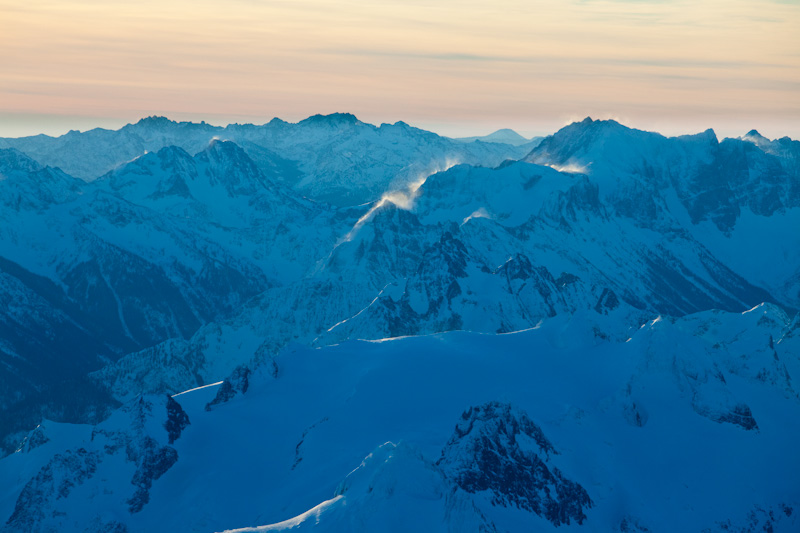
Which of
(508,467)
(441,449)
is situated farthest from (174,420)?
(508,467)

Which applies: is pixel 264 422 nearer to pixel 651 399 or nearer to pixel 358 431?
pixel 358 431

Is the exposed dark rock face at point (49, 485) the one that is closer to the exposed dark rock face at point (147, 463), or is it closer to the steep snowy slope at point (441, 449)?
the steep snowy slope at point (441, 449)

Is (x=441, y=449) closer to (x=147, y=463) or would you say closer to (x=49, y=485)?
(x=147, y=463)

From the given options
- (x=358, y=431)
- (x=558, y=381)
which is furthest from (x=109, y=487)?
(x=558, y=381)

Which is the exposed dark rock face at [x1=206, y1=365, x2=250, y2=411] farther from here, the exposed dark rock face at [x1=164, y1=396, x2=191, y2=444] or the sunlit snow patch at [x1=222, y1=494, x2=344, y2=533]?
the sunlit snow patch at [x1=222, y1=494, x2=344, y2=533]

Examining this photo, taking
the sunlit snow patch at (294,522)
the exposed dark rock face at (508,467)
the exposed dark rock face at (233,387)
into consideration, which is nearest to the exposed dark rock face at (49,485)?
the exposed dark rock face at (233,387)
